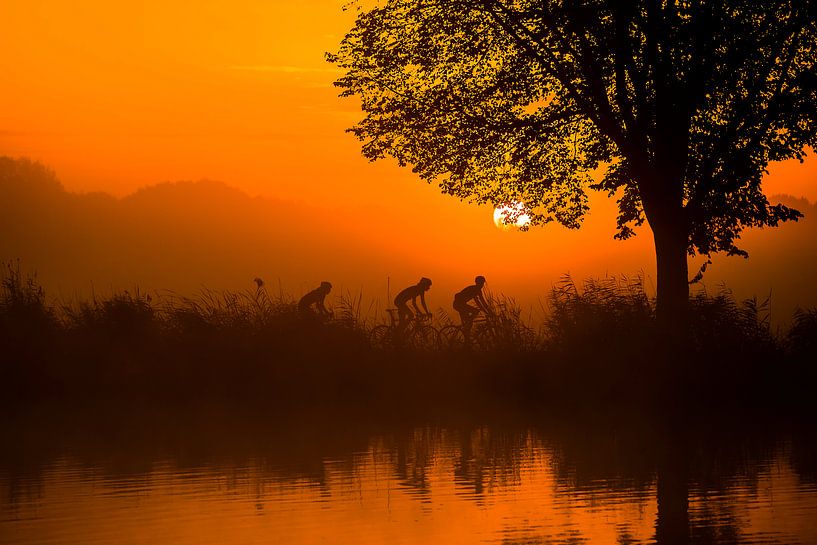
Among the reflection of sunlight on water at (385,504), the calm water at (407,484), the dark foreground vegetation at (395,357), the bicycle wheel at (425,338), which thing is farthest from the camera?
the bicycle wheel at (425,338)

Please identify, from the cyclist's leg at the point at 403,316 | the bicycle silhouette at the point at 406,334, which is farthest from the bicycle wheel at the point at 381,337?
the cyclist's leg at the point at 403,316

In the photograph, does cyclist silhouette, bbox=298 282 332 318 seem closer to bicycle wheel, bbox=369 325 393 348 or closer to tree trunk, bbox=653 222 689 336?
bicycle wheel, bbox=369 325 393 348

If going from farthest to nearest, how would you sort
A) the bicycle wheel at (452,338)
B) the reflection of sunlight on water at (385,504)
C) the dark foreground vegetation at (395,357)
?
the bicycle wheel at (452,338) → the dark foreground vegetation at (395,357) → the reflection of sunlight on water at (385,504)

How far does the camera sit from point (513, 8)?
26.0 meters

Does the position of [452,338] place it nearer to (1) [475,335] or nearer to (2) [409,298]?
(1) [475,335]

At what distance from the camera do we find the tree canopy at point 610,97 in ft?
79.8

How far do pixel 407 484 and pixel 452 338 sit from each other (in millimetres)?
11651

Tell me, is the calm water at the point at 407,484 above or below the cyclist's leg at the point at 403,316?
below

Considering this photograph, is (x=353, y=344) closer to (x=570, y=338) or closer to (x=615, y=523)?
(x=570, y=338)

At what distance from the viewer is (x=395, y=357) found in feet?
76.9

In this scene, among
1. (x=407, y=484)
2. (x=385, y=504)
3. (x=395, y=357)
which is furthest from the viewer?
(x=395, y=357)

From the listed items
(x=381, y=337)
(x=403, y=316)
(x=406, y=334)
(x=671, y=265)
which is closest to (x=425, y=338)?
(x=406, y=334)

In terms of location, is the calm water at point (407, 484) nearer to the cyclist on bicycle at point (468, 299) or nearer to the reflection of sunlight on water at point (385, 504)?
the reflection of sunlight on water at point (385, 504)

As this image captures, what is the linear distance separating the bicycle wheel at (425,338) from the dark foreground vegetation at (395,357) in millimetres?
132
